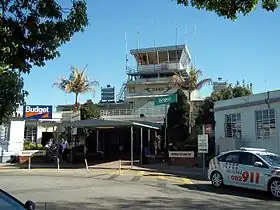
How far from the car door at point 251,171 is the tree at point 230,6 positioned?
7.18 meters

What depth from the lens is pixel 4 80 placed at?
457 inches

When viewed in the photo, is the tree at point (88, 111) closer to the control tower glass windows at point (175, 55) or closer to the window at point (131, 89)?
the window at point (131, 89)

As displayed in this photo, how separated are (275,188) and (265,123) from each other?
11.7 meters

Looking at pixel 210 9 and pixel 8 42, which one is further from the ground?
pixel 210 9

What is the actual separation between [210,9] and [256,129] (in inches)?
701

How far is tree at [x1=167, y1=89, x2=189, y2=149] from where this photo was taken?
36250 millimetres

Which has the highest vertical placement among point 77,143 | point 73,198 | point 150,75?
point 150,75

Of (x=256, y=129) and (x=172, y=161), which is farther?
(x=172, y=161)

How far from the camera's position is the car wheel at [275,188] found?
14.3 m

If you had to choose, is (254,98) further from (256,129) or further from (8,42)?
(8,42)

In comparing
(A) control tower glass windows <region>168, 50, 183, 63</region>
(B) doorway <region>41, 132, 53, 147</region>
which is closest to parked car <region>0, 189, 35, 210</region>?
(B) doorway <region>41, 132, 53, 147</region>

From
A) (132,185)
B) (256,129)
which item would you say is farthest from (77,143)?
(132,185)

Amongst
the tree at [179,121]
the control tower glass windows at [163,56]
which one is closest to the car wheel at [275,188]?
the tree at [179,121]

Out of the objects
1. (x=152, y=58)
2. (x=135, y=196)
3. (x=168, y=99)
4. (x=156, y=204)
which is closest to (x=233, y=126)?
(x=168, y=99)
